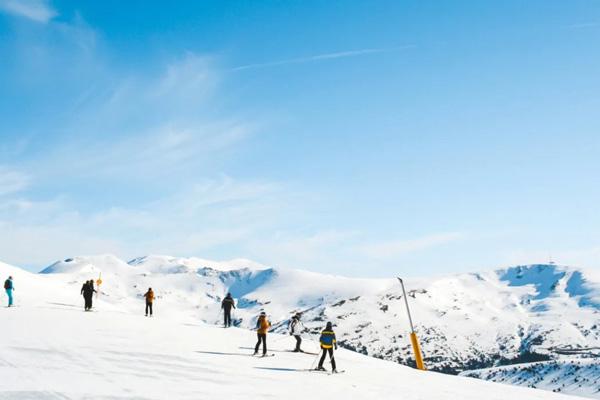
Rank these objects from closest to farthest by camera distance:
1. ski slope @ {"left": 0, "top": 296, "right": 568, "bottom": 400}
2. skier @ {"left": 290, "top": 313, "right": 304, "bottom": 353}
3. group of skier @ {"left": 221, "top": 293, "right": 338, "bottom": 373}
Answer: ski slope @ {"left": 0, "top": 296, "right": 568, "bottom": 400} → group of skier @ {"left": 221, "top": 293, "right": 338, "bottom": 373} → skier @ {"left": 290, "top": 313, "right": 304, "bottom": 353}

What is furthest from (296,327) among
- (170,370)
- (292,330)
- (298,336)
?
(170,370)

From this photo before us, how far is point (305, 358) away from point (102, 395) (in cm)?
1362

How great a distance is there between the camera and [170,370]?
66.8 ft

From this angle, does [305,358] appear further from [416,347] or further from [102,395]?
[102,395]

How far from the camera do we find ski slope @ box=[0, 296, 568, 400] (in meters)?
16.5

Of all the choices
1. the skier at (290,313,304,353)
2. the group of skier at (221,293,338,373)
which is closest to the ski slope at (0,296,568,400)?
the group of skier at (221,293,338,373)

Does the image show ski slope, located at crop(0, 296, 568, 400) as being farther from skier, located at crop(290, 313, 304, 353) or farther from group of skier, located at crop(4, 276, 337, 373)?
A: skier, located at crop(290, 313, 304, 353)

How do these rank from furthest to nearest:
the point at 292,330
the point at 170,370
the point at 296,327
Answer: the point at 296,327, the point at 292,330, the point at 170,370

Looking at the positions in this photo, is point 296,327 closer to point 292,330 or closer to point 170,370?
point 292,330

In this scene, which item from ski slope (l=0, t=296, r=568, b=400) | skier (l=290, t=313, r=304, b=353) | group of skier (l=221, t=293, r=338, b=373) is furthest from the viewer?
skier (l=290, t=313, r=304, b=353)

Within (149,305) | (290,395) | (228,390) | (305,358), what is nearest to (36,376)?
(228,390)

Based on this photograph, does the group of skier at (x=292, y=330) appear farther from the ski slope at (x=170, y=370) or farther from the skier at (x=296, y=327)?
the ski slope at (x=170, y=370)

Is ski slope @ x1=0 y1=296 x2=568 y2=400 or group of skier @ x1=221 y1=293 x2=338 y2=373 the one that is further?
group of skier @ x1=221 y1=293 x2=338 y2=373

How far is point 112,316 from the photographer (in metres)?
35.6
